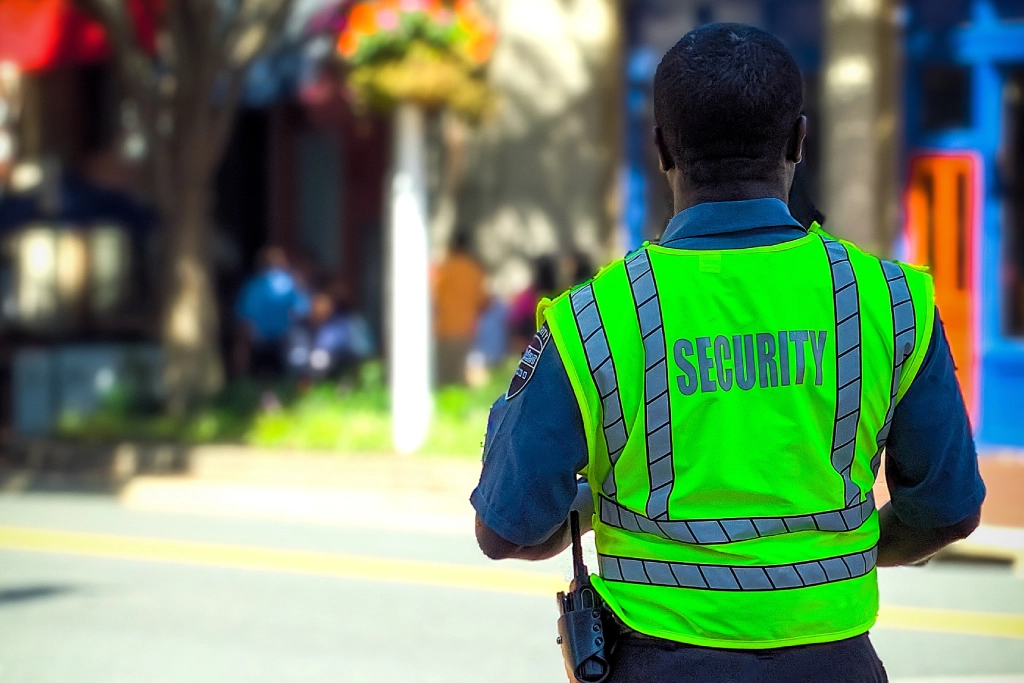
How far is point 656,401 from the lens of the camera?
6.50 feet

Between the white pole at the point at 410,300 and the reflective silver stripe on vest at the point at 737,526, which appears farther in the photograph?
the white pole at the point at 410,300

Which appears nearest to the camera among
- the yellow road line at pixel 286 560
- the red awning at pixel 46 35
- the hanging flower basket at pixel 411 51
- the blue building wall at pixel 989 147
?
the yellow road line at pixel 286 560

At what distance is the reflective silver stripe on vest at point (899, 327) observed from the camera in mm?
2023

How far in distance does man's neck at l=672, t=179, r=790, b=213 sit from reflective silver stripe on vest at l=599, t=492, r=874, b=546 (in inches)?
17.7

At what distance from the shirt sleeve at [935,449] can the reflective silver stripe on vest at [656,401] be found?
338 millimetres

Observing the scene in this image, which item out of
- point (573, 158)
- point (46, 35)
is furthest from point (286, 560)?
point (46, 35)

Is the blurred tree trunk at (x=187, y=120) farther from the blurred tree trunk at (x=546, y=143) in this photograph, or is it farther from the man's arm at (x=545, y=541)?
the man's arm at (x=545, y=541)

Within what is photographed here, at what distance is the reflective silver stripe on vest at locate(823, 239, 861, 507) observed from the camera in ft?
6.59

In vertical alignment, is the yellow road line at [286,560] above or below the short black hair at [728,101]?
below

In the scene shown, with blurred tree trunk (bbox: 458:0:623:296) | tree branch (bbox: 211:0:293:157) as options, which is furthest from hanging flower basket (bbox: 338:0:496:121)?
blurred tree trunk (bbox: 458:0:623:296)

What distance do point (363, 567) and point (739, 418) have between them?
7185 mm

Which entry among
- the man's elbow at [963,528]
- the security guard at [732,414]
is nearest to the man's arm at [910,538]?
the man's elbow at [963,528]

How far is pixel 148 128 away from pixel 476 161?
12.8 ft

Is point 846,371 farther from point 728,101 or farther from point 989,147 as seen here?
point 989,147
